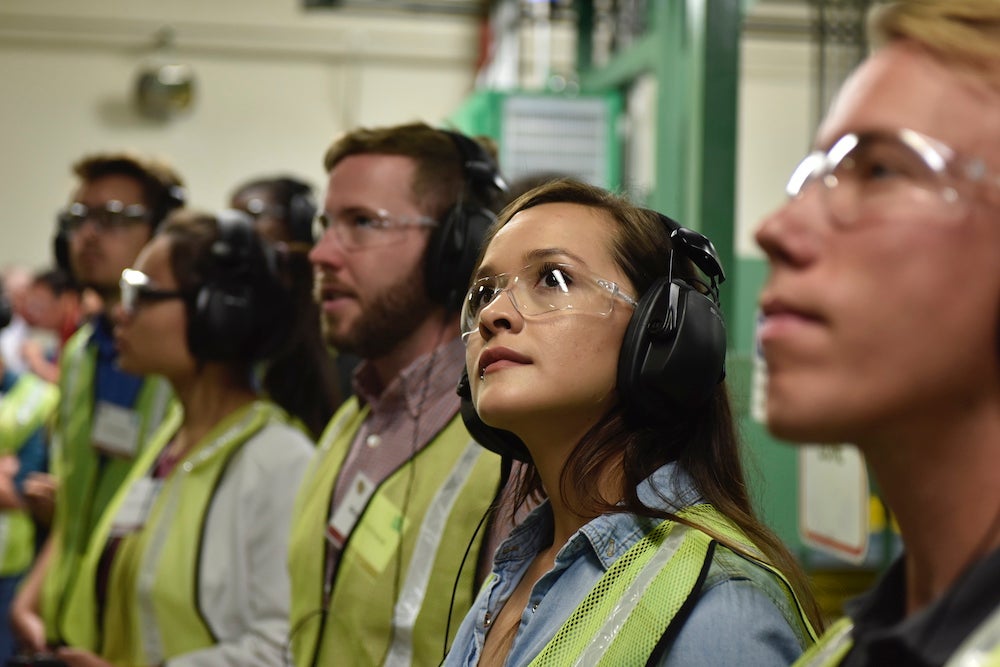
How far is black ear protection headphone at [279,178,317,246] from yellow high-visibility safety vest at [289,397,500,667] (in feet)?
4.66

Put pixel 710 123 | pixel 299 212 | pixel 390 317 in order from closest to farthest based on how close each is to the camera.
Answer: pixel 390 317 → pixel 710 123 → pixel 299 212

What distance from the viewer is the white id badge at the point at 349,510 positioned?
188 centimetres

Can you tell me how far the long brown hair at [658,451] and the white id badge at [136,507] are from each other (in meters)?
1.39

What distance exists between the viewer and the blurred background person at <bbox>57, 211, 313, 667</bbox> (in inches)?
85.0

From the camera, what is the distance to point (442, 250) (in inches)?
77.4

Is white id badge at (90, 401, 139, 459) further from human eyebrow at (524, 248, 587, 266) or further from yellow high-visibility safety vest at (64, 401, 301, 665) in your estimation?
human eyebrow at (524, 248, 587, 266)

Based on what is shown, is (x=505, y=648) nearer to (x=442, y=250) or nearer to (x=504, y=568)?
(x=504, y=568)

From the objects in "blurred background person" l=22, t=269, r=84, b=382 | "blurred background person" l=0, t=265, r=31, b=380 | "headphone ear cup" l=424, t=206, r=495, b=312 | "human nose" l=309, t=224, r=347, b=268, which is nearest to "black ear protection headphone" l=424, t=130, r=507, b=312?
"headphone ear cup" l=424, t=206, r=495, b=312

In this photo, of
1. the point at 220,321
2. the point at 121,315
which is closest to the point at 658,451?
the point at 220,321

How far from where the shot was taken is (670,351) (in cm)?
126

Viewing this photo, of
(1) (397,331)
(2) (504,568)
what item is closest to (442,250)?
(1) (397,331)

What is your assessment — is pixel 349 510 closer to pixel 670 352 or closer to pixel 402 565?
pixel 402 565

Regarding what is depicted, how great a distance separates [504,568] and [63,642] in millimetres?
1704

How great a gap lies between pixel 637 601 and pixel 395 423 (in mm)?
913
